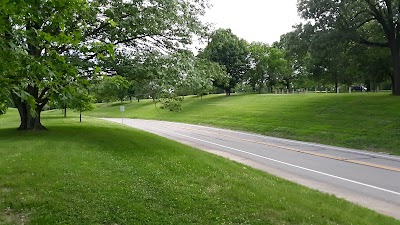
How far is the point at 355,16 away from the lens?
31047 millimetres

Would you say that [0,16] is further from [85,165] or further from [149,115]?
[149,115]

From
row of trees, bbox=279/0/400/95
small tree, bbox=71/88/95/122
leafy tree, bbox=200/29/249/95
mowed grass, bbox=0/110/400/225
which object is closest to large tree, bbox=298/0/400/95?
row of trees, bbox=279/0/400/95

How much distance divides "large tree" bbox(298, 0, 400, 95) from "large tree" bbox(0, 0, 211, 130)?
14718 mm

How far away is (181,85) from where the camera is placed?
16938 millimetres

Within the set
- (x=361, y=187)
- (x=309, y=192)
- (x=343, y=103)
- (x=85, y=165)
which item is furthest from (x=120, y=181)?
(x=343, y=103)

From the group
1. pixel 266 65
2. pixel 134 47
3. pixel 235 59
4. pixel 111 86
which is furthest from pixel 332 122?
pixel 266 65

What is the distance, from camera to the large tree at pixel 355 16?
2977 centimetres

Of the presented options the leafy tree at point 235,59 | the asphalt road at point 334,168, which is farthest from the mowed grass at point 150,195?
the leafy tree at point 235,59

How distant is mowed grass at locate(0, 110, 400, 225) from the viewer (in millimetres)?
6211

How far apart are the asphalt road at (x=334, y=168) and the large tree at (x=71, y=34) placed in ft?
22.4

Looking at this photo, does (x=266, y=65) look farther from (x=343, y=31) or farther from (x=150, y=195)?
(x=150, y=195)

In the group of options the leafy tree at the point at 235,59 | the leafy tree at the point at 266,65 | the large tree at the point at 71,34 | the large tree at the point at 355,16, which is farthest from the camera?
the leafy tree at the point at 266,65

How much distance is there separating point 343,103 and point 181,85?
2274 centimetres

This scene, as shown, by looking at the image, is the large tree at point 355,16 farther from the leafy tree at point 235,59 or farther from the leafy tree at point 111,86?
the leafy tree at point 235,59
